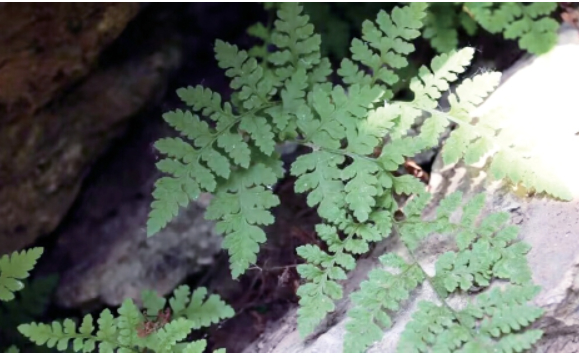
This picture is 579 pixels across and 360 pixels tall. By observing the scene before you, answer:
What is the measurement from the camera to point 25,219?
2865 millimetres

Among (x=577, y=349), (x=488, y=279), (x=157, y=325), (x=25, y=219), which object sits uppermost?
(x=25, y=219)

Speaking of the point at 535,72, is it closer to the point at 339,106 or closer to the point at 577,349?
the point at 339,106

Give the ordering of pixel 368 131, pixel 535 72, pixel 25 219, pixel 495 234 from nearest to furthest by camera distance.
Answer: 1. pixel 495 234
2. pixel 368 131
3. pixel 535 72
4. pixel 25 219

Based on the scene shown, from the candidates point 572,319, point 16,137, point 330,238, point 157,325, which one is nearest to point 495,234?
point 572,319

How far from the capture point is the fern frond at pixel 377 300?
2.01m

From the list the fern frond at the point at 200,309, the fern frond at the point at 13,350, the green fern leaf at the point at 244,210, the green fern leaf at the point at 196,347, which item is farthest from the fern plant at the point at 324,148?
the fern frond at the point at 13,350

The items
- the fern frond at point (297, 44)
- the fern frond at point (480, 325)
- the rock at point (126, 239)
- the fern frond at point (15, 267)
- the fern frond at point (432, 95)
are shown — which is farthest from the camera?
the rock at point (126, 239)

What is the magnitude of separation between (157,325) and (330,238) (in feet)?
2.72

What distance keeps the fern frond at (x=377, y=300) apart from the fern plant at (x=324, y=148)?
15 mm

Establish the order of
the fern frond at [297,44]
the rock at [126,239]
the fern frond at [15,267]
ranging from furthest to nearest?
the rock at [126,239] < the fern frond at [297,44] < the fern frond at [15,267]

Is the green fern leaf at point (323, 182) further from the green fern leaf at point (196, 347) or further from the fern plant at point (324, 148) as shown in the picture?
the green fern leaf at point (196, 347)

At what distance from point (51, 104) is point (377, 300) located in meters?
1.80

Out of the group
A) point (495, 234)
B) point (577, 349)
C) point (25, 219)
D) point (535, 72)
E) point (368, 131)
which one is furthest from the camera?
point (25, 219)

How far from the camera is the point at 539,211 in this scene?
7.31 ft
